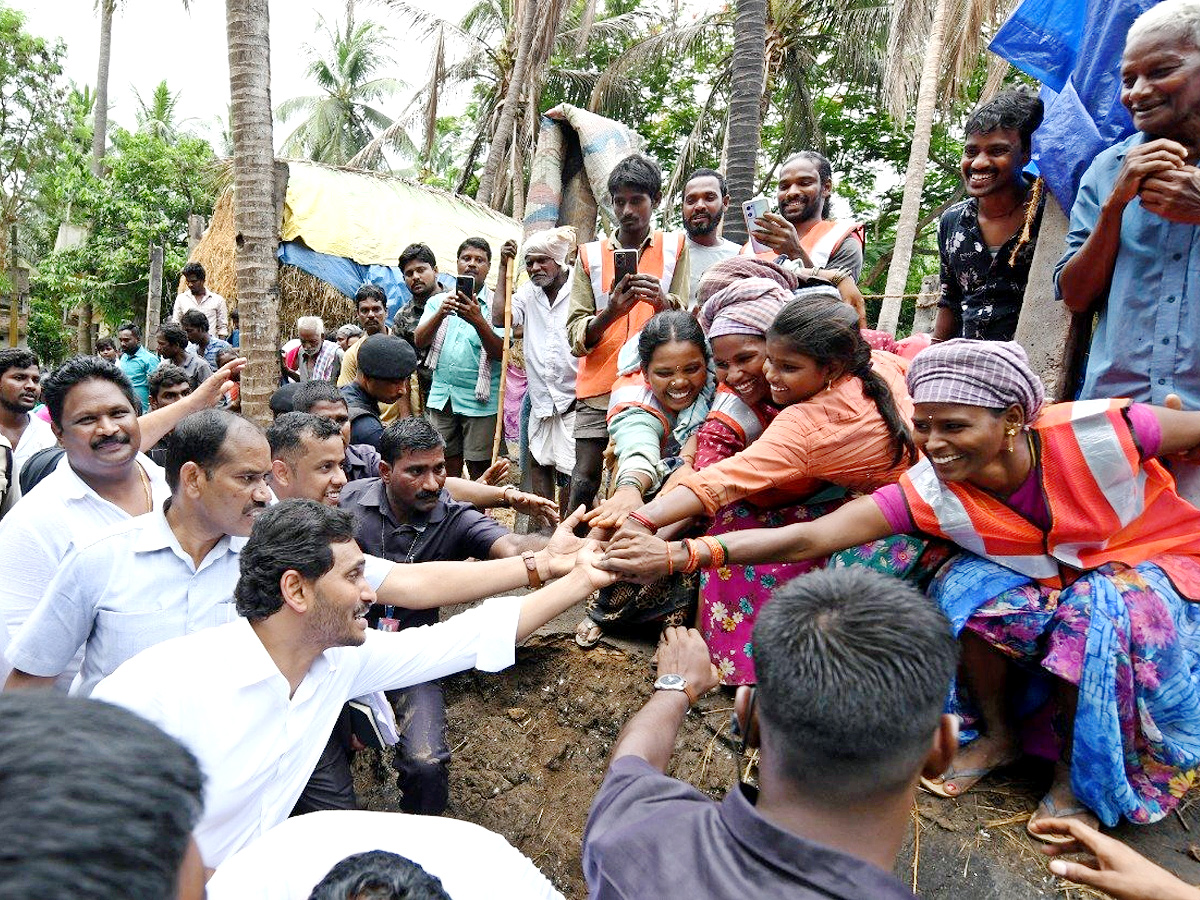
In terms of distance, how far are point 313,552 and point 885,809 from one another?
182 centimetres

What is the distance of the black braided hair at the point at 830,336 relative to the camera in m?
2.95

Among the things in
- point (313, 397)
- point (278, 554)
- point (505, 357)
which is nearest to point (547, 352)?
point (505, 357)

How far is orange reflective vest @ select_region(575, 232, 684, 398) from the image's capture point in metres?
4.53

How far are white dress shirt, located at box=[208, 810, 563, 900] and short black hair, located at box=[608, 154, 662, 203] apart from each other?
3516mm

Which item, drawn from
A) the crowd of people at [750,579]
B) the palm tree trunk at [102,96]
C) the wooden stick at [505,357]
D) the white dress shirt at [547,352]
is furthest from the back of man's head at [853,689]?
the palm tree trunk at [102,96]

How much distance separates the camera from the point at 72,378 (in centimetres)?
339

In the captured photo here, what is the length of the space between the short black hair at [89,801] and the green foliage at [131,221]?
18595 mm

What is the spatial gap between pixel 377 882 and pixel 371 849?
388mm

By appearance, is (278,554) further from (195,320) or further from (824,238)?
(195,320)

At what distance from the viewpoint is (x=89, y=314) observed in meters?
18.3

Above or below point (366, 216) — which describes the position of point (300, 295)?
below

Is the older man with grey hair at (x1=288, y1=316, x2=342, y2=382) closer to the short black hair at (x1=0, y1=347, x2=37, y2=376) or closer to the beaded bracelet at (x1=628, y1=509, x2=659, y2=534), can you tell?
the short black hair at (x1=0, y1=347, x2=37, y2=376)

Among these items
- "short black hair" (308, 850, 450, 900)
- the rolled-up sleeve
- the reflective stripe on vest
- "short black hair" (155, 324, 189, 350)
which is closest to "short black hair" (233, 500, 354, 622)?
the rolled-up sleeve

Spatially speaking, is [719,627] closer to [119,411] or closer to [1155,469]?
[1155,469]
